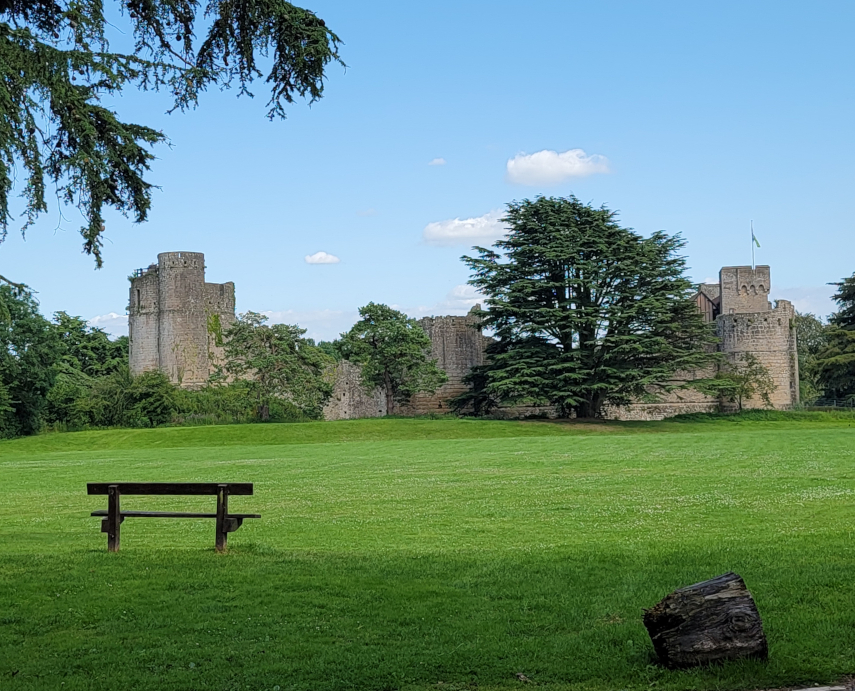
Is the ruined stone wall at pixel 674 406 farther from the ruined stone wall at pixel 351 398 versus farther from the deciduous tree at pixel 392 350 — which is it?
the ruined stone wall at pixel 351 398

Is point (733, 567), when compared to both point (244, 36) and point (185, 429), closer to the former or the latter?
point (244, 36)

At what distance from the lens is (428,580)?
28.3ft

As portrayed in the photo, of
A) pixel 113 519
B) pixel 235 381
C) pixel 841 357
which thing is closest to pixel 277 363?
pixel 235 381

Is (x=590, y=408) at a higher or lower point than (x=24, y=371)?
→ lower

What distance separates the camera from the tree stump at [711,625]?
5914 millimetres

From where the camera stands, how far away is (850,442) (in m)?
27.2

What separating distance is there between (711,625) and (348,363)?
48191 millimetres

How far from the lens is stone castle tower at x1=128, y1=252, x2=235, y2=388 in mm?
56969

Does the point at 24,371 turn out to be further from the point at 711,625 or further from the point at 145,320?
the point at 711,625

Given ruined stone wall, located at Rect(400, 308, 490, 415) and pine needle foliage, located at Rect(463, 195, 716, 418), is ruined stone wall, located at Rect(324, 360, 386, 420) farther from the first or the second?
pine needle foliage, located at Rect(463, 195, 716, 418)

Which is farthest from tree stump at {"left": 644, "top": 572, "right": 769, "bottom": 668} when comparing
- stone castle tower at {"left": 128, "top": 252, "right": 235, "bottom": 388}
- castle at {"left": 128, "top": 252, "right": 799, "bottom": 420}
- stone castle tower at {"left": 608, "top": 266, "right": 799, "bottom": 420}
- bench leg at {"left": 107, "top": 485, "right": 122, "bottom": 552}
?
stone castle tower at {"left": 128, "top": 252, "right": 235, "bottom": 388}

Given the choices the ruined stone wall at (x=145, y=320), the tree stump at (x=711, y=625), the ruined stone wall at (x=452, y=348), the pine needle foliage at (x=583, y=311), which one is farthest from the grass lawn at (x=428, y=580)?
the ruined stone wall at (x=145, y=320)

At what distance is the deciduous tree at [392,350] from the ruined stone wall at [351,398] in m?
2.93

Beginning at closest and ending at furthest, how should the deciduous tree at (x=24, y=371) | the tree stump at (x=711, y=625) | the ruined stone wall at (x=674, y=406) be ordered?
1. the tree stump at (x=711, y=625)
2. the deciduous tree at (x=24, y=371)
3. the ruined stone wall at (x=674, y=406)
